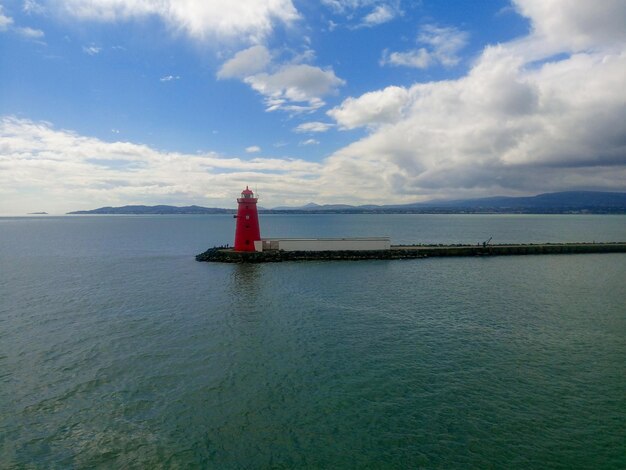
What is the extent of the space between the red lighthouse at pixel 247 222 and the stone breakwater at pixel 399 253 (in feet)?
4.54

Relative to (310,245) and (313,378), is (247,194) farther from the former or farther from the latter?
(313,378)

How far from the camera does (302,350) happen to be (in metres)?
16.6

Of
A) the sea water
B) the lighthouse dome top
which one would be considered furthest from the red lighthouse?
the sea water

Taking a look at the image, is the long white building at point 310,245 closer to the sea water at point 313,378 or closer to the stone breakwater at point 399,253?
the stone breakwater at point 399,253

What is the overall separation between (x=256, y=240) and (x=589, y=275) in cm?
3368

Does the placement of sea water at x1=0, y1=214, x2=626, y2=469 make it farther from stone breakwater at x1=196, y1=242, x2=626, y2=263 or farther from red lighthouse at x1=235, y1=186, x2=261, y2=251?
red lighthouse at x1=235, y1=186, x2=261, y2=251

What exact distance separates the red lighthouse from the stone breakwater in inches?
54.5

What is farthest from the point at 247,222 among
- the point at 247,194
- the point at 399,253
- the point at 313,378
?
the point at 313,378

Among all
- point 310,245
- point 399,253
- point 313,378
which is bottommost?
point 313,378

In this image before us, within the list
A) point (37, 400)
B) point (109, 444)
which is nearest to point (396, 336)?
point (109, 444)

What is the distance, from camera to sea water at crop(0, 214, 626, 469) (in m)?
10.1

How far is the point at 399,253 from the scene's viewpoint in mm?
45219

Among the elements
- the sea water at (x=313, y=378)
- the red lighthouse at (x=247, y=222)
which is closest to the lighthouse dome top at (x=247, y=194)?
the red lighthouse at (x=247, y=222)

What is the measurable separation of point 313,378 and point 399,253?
108 ft
